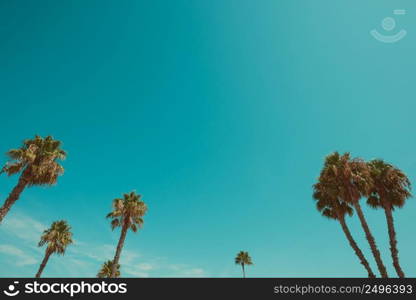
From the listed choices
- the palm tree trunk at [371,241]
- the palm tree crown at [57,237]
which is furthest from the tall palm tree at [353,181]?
the palm tree crown at [57,237]

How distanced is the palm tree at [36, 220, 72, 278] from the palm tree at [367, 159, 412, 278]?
35369 millimetres

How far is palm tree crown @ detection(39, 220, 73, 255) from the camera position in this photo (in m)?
29.8

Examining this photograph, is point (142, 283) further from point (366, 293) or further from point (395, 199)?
point (395, 199)

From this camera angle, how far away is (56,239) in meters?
30.4

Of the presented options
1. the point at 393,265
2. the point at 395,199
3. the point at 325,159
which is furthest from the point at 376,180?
the point at 393,265

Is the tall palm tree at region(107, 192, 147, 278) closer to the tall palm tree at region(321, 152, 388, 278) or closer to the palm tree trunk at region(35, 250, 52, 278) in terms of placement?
the palm tree trunk at region(35, 250, 52, 278)

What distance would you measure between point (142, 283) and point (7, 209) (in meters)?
13.9

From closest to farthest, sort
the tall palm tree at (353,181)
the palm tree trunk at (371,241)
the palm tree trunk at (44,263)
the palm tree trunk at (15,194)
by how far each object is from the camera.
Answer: the palm tree trunk at (15,194) → the palm tree trunk at (371,241) → the tall palm tree at (353,181) → the palm tree trunk at (44,263)

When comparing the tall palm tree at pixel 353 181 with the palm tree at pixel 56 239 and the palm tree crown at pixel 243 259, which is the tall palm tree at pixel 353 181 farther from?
the palm tree crown at pixel 243 259

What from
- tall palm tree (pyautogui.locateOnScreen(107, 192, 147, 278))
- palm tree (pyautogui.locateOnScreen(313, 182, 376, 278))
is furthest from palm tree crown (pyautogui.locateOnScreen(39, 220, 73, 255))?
palm tree (pyautogui.locateOnScreen(313, 182, 376, 278))

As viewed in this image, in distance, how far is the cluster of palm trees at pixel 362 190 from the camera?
757 inches

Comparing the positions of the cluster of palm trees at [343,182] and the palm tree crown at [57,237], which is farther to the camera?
the palm tree crown at [57,237]

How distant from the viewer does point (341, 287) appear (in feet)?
31.0

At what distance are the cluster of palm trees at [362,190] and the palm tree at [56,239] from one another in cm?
3168
